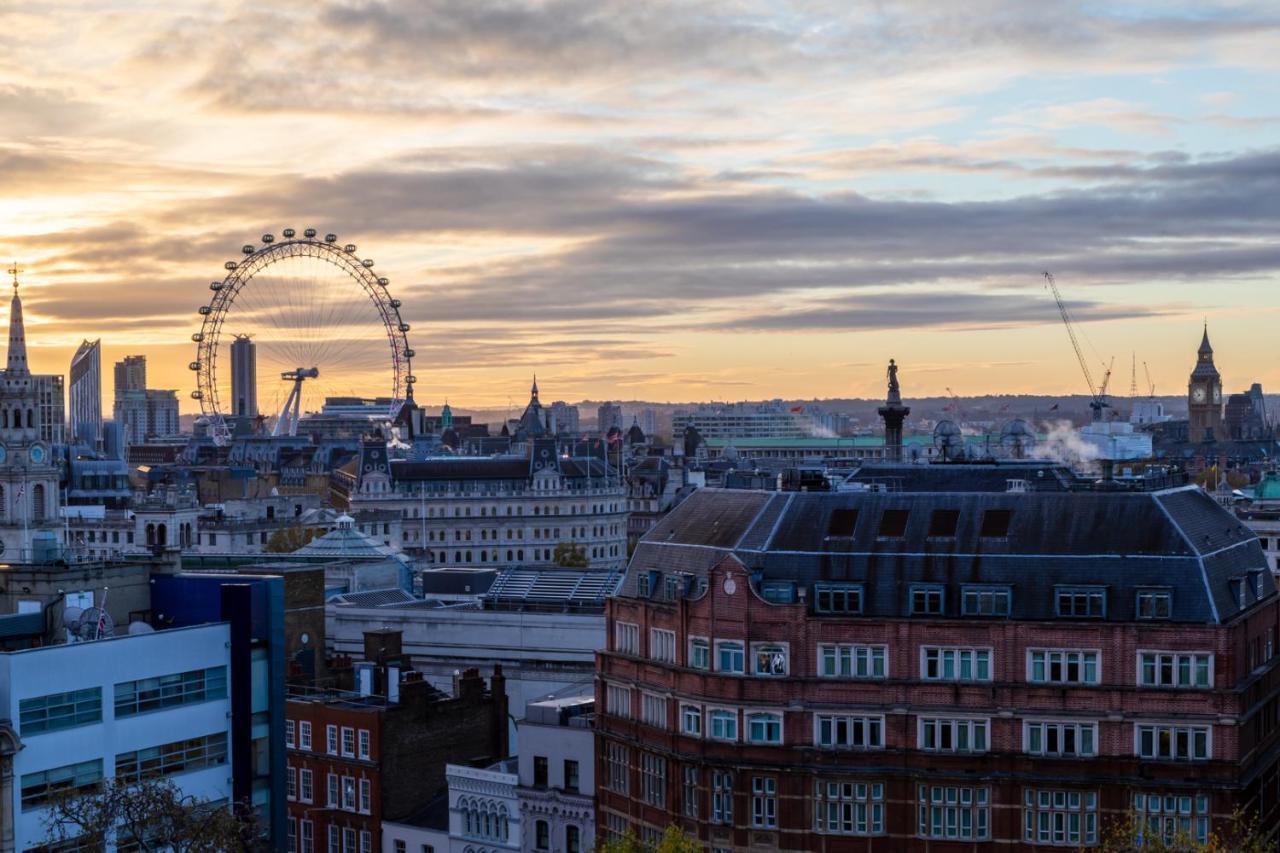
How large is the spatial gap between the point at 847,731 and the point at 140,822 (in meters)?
32.2

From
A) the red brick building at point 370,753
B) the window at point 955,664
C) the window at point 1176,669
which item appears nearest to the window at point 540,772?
the red brick building at point 370,753

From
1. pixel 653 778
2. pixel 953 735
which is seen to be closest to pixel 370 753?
pixel 653 778

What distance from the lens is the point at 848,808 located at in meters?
87.0

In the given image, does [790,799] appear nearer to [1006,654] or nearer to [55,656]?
[1006,654]

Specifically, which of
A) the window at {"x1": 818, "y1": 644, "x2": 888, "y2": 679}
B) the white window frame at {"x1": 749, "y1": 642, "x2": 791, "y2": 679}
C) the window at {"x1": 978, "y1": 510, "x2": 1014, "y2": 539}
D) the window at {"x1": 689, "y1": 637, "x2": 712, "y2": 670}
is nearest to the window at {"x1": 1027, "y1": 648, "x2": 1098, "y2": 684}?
the window at {"x1": 818, "y1": 644, "x2": 888, "y2": 679}

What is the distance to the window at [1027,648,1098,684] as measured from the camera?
3332 inches

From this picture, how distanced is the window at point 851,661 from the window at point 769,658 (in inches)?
64.2

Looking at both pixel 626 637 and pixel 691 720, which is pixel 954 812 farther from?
pixel 626 637

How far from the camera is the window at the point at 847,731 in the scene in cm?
8681

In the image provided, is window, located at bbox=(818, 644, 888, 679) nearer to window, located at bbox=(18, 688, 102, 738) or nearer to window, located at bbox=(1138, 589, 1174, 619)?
window, located at bbox=(1138, 589, 1174, 619)

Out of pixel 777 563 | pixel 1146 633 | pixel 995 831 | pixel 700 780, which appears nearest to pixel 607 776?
pixel 700 780

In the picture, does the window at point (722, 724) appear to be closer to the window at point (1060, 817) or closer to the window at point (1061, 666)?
the window at point (1060, 817)

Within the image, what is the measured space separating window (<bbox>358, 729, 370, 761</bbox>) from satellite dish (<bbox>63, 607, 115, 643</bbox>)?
2211 cm

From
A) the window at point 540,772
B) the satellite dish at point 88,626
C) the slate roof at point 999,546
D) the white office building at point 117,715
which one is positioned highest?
the slate roof at point 999,546
